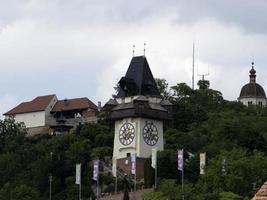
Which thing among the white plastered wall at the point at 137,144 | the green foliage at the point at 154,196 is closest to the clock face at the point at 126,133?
the white plastered wall at the point at 137,144

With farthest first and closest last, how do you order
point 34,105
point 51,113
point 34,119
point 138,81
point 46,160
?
point 34,105 → point 51,113 → point 34,119 → point 138,81 → point 46,160

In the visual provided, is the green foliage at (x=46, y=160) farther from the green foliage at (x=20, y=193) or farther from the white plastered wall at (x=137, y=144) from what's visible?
the white plastered wall at (x=137, y=144)

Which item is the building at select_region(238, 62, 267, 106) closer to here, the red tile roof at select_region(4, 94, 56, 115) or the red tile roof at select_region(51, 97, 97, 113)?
the red tile roof at select_region(51, 97, 97, 113)

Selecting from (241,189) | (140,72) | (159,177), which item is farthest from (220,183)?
Answer: (140,72)

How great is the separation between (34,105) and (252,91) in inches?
1219

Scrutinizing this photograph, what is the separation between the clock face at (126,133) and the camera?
277 ft

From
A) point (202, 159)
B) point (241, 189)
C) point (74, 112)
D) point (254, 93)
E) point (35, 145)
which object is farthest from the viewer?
point (254, 93)

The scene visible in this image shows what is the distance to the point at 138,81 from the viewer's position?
88312 millimetres

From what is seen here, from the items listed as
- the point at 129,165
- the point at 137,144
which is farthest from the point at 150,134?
the point at 129,165

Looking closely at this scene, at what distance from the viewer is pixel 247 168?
6006 centimetres

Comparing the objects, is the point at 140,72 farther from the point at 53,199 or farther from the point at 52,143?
the point at 53,199

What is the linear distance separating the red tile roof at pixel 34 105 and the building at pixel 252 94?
89.5 ft

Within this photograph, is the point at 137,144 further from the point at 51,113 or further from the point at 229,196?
the point at 51,113

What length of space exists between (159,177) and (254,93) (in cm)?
5509
